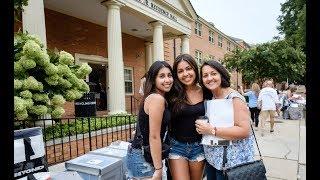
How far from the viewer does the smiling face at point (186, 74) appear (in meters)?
2.99

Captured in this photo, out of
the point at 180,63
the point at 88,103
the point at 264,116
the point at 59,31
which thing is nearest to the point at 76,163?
the point at 180,63

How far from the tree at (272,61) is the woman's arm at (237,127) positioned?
60.6 ft

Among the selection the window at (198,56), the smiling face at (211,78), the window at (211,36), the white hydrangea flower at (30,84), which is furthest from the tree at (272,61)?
the smiling face at (211,78)

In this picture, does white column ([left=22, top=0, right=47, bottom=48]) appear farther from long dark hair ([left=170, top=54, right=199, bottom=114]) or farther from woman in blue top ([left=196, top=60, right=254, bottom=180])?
woman in blue top ([left=196, top=60, right=254, bottom=180])

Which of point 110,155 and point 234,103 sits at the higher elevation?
point 234,103

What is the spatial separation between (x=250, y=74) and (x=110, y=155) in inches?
739

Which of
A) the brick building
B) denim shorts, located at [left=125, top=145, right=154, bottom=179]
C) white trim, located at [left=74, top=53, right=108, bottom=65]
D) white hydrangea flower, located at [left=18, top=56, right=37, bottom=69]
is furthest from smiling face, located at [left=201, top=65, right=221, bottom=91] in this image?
white trim, located at [left=74, top=53, right=108, bottom=65]

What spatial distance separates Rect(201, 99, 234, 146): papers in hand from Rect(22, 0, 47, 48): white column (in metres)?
6.21

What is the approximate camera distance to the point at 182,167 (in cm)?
295

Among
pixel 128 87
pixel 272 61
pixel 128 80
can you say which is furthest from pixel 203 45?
pixel 128 87

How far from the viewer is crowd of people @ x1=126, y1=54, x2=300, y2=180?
2.66m

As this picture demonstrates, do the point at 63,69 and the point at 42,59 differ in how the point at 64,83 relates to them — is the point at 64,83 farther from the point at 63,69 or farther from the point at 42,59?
the point at 42,59

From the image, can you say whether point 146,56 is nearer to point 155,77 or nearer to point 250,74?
point 250,74
